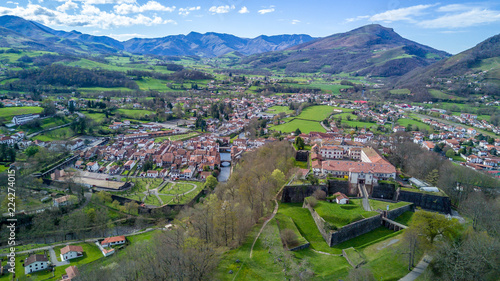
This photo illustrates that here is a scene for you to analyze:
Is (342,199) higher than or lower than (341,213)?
higher

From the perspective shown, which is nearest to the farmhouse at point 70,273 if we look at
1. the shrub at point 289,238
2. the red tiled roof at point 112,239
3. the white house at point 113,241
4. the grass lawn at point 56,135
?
the white house at point 113,241

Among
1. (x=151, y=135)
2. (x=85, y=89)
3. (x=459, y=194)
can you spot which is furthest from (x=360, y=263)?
(x=85, y=89)

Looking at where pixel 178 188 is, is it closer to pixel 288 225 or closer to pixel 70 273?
pixel 70 273

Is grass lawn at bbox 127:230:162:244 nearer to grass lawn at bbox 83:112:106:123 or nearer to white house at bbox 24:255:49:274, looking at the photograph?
white house at bbox 24:255:49:274

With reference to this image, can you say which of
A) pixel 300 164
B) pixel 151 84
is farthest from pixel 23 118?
pixel 151 84

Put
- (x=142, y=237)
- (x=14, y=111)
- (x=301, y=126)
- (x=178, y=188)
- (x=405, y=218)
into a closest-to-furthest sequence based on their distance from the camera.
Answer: (x=405, y=218) < (x=142, y=237) < (x=178, y=188) < (x=14, y=111) < (x=301, y=126)
